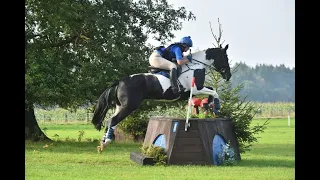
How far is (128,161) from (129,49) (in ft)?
9.03

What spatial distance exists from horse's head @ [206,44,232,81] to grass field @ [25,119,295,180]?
3.39ft

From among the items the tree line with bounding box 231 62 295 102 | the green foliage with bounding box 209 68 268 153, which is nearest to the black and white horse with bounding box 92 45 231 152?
the green foliage with bounding box 209 68 268 153

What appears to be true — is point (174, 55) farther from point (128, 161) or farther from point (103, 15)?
point (103, 15)

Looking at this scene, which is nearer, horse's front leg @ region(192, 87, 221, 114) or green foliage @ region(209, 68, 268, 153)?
horse's front leg @ region(192, 87, 221, 114)

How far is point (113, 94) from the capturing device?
6617 mm

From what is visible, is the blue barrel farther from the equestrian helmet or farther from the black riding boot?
the equestrian helmet

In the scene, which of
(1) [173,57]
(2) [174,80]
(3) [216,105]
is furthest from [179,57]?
(3) [216,105]

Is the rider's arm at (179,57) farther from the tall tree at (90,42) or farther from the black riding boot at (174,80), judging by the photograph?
the tall tree at (90,42)

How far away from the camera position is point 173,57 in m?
6.60

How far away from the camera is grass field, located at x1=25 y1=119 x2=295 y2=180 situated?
19.5 ft

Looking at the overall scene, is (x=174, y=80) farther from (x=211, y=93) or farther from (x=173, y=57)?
(x=211, y=93)

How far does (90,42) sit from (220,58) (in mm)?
2969
